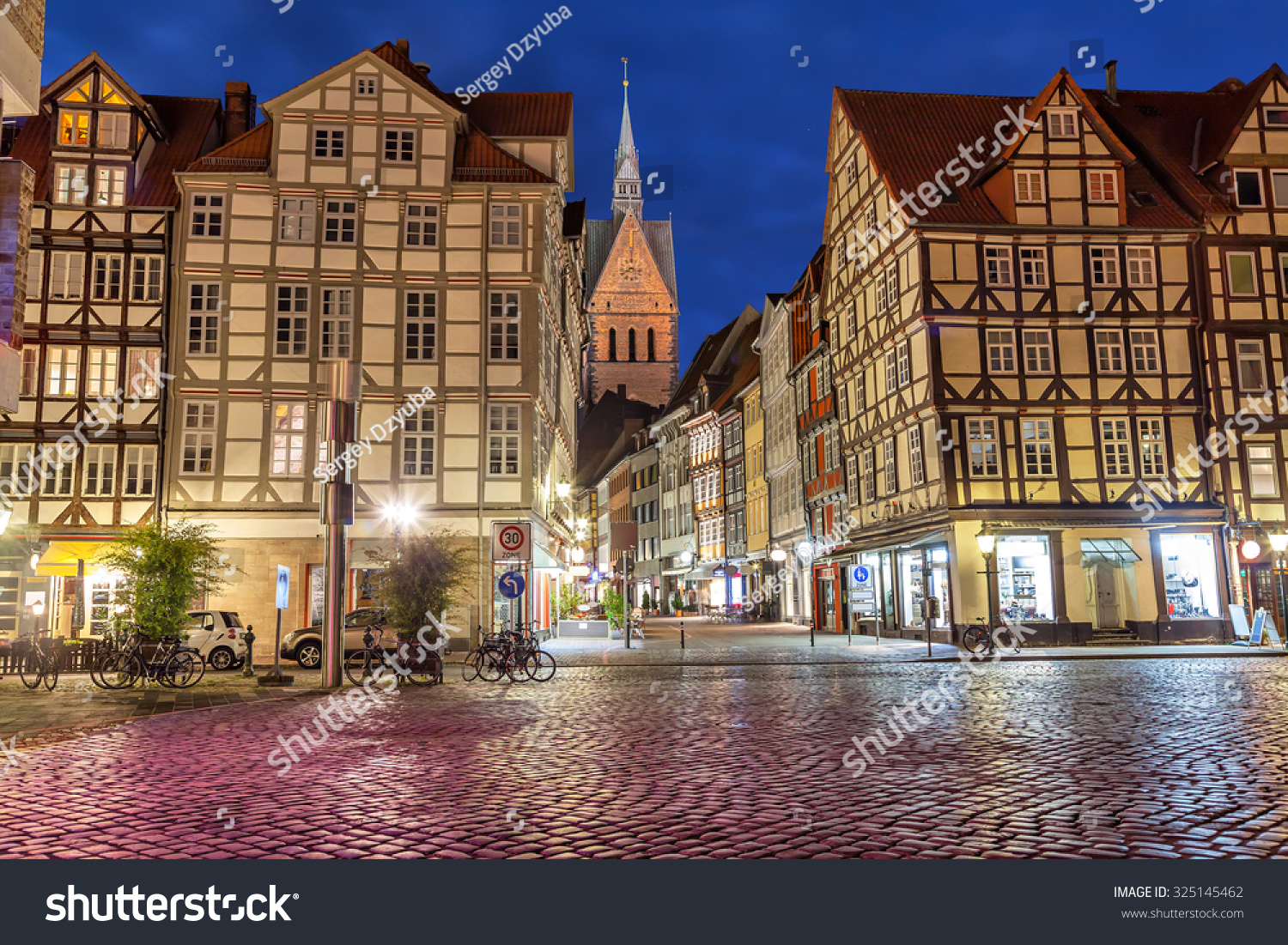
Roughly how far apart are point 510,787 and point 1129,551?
26.5m

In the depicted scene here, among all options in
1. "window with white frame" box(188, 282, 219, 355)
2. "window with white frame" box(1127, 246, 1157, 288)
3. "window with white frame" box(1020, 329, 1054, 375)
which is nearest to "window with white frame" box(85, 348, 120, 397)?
"window with white frame" box(188, 282, 219, 355)

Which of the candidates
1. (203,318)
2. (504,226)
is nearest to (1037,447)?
(504,226)

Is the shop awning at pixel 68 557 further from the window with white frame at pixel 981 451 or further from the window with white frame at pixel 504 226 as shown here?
the window with white frame at pixel 981 451

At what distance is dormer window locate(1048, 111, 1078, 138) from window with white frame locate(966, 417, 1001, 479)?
9.00 metres

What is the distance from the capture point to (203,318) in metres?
29.5

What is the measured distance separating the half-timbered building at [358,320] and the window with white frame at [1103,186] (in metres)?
16.0

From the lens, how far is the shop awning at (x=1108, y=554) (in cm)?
3025

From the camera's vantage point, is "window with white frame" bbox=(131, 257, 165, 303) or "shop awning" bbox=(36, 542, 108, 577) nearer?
"shop awning" bbox=(36, 542, 108, 577)

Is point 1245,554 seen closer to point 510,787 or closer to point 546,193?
point 546,193

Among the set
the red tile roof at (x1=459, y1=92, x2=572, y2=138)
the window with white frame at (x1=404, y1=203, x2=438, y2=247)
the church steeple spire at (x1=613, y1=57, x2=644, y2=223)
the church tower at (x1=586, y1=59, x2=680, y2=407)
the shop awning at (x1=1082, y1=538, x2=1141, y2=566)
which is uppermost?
the church steeple spire at (x1=613, y1=57, x2=644, y2=223)

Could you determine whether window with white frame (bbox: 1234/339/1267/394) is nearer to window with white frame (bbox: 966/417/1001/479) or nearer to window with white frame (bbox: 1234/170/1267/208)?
window with white frame (bbox: 1234/170/1267/208)

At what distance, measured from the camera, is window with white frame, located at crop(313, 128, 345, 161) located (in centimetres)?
3002

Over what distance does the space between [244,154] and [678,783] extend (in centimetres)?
2727

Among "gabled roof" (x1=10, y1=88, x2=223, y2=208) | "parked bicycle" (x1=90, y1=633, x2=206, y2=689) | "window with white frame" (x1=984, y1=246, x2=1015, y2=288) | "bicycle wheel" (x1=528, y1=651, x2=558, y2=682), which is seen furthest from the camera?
"window with white frame" (x1=984, y1=246, x2=1015, y2=288)
